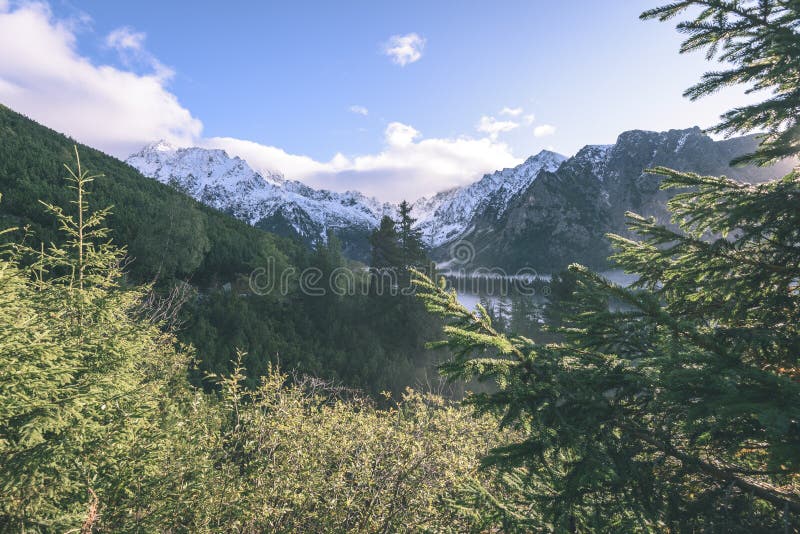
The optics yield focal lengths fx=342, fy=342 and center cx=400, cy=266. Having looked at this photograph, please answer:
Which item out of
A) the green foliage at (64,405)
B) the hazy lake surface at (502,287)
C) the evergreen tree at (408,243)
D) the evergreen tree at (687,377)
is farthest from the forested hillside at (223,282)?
the hazy lake surface at (502,287)

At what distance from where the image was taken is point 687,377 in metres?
2.29

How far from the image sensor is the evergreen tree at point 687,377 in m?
2.43

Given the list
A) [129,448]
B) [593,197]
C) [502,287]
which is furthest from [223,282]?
[593,197]

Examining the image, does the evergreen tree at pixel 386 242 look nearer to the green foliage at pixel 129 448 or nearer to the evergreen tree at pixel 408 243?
the evergreen tree at pixel 408 243

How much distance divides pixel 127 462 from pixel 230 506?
1797mm

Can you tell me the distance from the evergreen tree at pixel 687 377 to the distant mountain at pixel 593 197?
126689 mm

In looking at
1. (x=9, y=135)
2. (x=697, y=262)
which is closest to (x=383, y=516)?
(x=697, y=262)

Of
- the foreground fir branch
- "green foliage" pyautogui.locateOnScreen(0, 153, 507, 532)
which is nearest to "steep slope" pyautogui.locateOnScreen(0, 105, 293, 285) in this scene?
"green foliage" pyautogui.locateOnScreen(0, 153, 507, 532)

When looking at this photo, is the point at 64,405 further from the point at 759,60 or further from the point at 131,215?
the point at 131,215

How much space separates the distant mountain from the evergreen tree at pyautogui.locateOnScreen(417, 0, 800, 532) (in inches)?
4988

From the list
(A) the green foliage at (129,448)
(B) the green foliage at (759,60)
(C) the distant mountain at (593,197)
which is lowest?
(A) the green foliage at (129,448)

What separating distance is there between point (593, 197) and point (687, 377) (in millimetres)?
160737

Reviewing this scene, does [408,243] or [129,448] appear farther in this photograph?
[408,243]

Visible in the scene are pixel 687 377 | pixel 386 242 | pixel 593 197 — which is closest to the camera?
pixel 687 377
